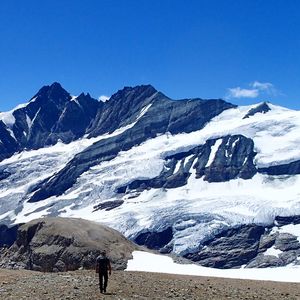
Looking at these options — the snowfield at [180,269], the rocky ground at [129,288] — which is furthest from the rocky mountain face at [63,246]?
the rocky ground at [129,288]

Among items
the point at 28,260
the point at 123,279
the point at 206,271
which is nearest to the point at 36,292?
the point at 123,279

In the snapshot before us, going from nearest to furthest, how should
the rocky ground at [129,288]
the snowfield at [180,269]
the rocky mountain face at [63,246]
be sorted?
the rocky ground at [129,288] → the snowfield at [180,269] → the rocky mountain face at [63,246]

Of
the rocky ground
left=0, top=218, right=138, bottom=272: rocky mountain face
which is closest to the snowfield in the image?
left=0, top=218, right=138, bottom=272: rocky mountain face

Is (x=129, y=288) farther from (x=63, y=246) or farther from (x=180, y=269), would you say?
(x=63, y=246)

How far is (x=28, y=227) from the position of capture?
63.6m

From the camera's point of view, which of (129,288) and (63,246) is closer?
(129,288)

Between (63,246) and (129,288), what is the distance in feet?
106

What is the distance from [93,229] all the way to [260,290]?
3438 centimetres

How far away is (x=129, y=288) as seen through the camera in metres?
27.2

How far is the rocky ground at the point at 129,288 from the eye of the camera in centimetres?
2522

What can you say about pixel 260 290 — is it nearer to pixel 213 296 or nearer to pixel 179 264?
pixel 213 296

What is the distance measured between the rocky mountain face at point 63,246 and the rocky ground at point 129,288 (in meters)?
23.7

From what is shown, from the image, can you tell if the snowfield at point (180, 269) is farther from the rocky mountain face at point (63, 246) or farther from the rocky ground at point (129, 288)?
the rocky ground at point (129, 288)

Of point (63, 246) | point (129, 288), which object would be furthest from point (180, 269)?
point (129, 288)
